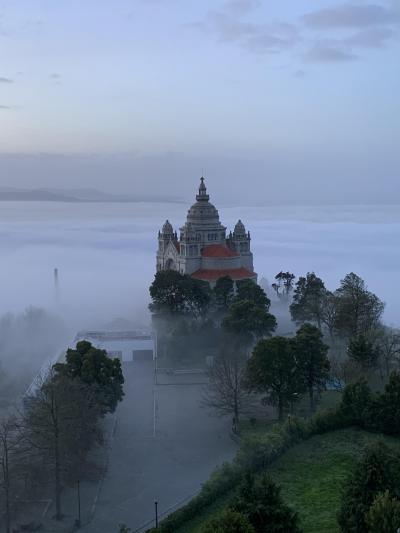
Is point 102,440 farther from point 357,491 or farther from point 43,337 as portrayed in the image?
point 43,337

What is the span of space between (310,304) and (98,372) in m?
14.5

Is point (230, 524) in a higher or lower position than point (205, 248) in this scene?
lower

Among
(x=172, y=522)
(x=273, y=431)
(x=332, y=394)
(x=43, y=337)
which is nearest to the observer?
(x=172, y=522)

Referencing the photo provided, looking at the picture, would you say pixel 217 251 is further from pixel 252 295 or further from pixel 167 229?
pixel 252 295

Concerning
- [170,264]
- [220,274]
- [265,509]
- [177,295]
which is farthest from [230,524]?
[170,264]

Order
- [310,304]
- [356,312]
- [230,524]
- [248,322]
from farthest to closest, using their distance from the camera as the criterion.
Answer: [310,304] → [356,312] → [248,322] → [230,524]

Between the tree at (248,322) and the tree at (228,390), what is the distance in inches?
171

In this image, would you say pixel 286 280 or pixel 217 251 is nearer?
pixel 217 251

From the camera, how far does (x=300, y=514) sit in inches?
640

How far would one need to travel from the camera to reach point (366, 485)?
13711 millimetres

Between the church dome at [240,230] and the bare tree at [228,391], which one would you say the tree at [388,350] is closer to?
the bare tree at [228,391]

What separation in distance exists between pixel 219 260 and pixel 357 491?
28.4 meters

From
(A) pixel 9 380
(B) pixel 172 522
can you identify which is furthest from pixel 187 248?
(B) pixel 172 522

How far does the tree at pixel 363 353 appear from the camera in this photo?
2542 centimetres
